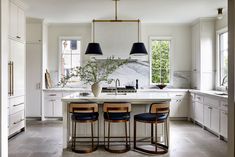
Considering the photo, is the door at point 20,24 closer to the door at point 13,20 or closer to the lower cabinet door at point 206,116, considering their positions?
the door at point 13,20

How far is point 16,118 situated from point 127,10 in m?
3.44

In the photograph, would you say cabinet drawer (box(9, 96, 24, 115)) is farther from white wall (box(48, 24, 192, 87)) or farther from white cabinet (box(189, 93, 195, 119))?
white cabinet (box(189, 93, 195, 119))

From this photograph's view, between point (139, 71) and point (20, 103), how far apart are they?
11.1 feet

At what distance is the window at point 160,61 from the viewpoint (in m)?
6.63

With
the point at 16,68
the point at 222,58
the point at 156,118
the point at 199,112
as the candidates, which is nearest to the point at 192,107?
the point at 199,112

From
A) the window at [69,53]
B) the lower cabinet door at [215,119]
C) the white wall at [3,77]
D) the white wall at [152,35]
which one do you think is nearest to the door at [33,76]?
the white wall at [152,35]

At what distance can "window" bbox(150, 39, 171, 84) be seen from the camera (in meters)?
Result: 6.63

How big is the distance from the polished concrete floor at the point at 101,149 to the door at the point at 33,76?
83cm

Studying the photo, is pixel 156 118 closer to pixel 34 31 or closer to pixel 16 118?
pixel 16 118

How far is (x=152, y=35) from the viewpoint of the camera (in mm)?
6551

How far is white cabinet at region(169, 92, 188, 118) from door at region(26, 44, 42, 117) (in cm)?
367

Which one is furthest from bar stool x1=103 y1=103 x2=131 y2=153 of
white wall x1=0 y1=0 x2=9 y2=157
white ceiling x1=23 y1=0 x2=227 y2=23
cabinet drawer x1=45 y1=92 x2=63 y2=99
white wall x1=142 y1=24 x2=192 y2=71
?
white wall x1=142 y1=24 x2=192 y2=71

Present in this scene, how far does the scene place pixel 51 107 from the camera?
6102mm

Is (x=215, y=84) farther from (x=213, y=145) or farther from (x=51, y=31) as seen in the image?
(x=51, y=31)
